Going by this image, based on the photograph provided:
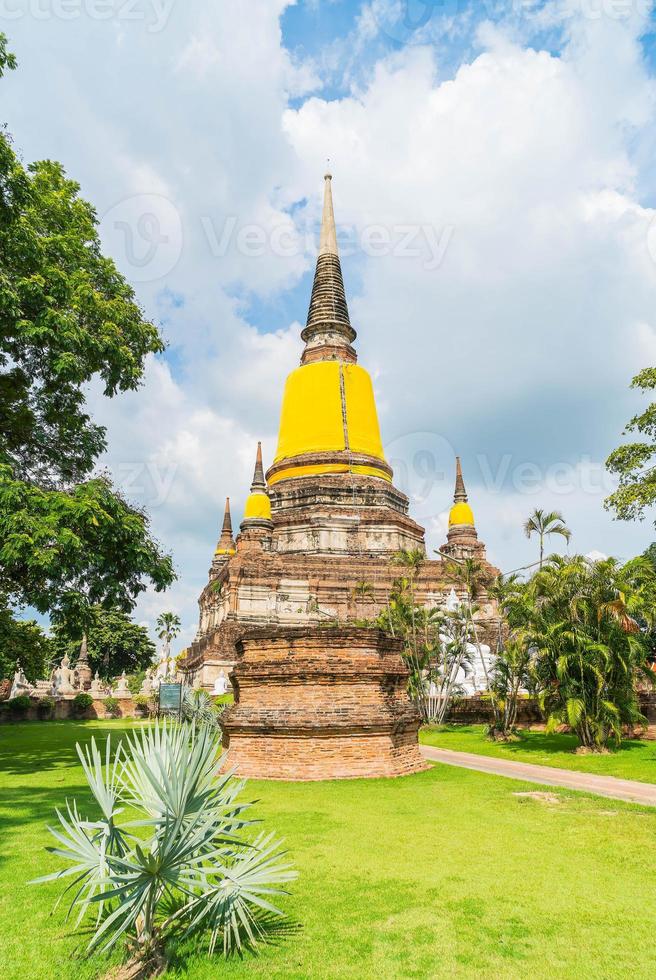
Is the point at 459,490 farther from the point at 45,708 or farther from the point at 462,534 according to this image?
the point at 45,708

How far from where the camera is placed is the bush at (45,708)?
114 feet

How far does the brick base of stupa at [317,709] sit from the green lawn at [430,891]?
55.5 inches

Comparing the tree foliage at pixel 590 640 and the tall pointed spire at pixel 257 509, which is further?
the tall pointed spire at pixel 257 509

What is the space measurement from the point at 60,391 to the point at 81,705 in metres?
28.1

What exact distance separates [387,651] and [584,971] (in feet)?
28.6

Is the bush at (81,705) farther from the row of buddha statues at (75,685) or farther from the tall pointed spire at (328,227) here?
the tall pointed spire at (328,227)

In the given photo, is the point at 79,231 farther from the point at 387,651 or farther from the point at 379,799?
the point at 379,799

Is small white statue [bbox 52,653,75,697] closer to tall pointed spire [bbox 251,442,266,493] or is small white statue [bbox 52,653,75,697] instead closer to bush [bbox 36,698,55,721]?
bush [bbox 36,698,55,721]

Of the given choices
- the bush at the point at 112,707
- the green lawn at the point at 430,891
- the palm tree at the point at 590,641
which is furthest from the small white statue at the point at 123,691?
the green lawn at the point at 430,891

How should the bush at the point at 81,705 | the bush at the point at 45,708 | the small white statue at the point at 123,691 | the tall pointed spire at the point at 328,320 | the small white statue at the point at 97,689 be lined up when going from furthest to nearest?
1. the tall pointed spire at the point at 328,320
2. the small white statue at the point at 97,689
3. the small white statue at the point at 123,691
4. the bush at the point at 81,705
5. the bush at the point at 45,708

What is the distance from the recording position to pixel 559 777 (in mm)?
12906

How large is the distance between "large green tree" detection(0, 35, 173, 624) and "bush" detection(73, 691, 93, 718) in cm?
2495

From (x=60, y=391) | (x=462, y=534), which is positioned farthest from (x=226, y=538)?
(x=60, y=391)

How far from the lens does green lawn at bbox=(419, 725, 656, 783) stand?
1409 cm
